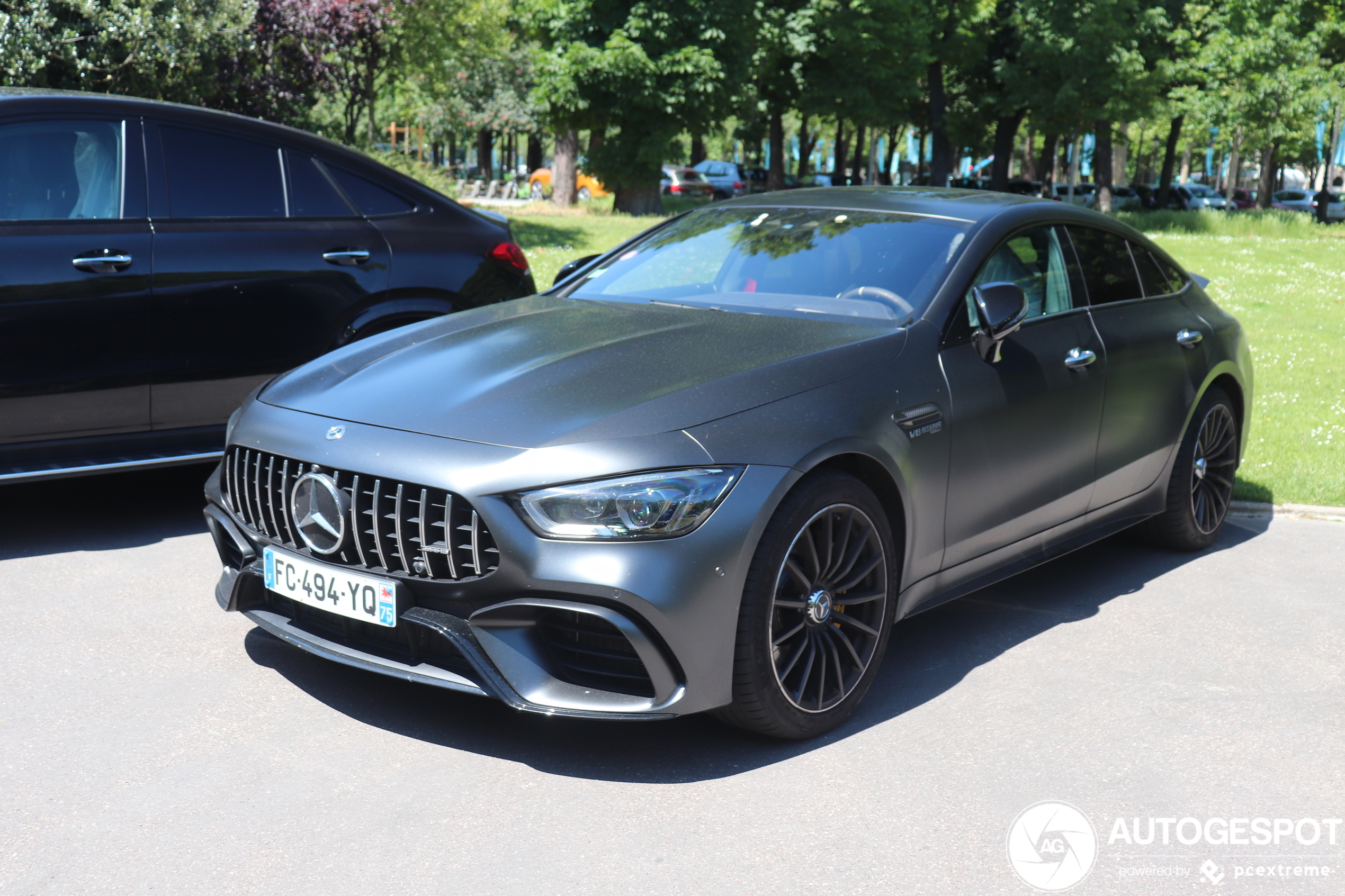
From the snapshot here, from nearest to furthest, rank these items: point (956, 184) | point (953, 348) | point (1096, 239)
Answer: point (953, 348) → point (1096, 239) → point (956, 184)

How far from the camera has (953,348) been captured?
4.13 m

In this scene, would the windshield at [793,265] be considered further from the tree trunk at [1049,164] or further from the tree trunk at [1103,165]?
the tree trunk at [1049,164]

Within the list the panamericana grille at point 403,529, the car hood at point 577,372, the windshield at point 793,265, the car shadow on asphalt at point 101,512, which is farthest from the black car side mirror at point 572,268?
the panamericana grille at point 403,529

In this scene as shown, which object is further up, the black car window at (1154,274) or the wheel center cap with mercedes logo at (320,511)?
the black car window at (1154,274)

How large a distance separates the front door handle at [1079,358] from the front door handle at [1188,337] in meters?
0.80

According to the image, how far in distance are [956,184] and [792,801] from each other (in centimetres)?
4430

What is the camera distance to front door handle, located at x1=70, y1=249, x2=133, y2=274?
5035 millimetres

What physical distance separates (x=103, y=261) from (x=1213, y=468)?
15.7ft

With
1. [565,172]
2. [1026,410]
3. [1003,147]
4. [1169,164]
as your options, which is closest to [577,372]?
[1026,410]

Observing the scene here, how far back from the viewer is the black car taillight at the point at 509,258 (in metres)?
6.33

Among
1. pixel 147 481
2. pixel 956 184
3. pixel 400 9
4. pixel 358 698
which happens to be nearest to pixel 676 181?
pixel 956 184

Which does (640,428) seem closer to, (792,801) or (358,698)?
(792,801)

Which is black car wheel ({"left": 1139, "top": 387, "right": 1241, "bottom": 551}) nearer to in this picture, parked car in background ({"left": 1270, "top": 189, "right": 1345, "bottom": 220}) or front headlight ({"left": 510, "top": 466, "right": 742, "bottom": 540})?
front headlight ({"left": 510, "top": 466, "right": 742, "bottom": 540})

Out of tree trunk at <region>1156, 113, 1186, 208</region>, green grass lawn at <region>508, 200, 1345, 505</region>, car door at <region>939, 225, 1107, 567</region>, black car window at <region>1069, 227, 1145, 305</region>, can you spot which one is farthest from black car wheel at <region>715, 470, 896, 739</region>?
tree trunk at <region>1156, 113, 1186, 208</region>
